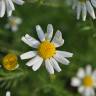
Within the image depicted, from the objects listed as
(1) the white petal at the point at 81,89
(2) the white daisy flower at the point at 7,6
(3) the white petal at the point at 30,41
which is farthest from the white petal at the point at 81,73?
(2) the white daisy flower at the point at 7,6

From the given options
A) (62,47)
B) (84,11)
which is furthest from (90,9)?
(62,47)

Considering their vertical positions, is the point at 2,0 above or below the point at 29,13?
above

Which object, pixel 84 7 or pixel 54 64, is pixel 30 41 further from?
pixel 84 7

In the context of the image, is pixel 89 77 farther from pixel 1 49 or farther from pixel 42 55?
pixel 42 55

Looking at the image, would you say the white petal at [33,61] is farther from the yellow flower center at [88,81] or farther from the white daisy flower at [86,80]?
the yellow flower center at [88,81]

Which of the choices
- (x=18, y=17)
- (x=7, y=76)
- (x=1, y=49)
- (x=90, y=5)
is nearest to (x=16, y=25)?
(x=18, y=17)
